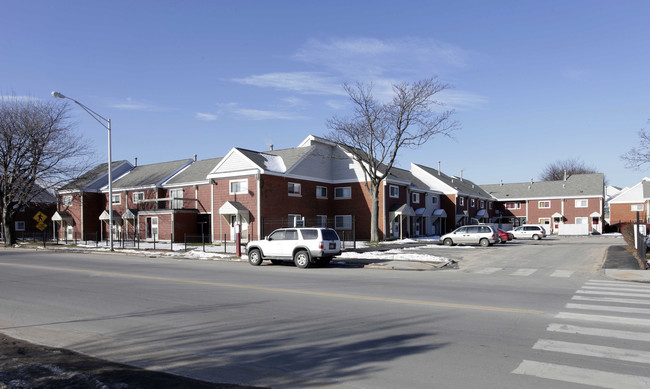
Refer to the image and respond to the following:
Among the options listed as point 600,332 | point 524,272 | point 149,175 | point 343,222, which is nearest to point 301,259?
point 524,272

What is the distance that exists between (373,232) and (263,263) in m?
16.3

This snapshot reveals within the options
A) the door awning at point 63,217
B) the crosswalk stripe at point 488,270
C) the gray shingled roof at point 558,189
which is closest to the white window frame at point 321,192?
the crosswalk stripe at point 488,270

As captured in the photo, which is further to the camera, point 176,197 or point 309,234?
point 176,197

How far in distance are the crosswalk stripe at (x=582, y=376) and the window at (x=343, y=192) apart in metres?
38.5

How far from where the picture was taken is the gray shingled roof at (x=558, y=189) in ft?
218

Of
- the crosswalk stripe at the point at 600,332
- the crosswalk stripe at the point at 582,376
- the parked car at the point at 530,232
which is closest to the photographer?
the crosswalk stripe at the point at 582,376

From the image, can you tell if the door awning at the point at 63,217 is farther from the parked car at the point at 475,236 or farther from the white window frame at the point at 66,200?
the parked car at the point at 475,236

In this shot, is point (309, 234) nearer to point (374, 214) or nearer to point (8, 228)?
point (374, 214)

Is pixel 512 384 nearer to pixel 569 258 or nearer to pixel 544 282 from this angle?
pixel 544 282

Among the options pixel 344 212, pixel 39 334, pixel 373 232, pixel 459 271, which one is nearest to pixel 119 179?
pixel 344 212

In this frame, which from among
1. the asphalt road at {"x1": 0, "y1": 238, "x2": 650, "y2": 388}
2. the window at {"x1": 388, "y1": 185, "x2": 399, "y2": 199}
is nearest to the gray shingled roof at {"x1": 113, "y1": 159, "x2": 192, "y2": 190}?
the window at {"x1": 388, "y1": 185, "x2": 399, "y2": 199}

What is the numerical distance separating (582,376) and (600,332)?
2701 millimetres

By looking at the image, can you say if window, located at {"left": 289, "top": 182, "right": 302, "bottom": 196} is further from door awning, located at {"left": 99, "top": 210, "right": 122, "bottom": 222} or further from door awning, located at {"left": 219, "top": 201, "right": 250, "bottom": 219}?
door awning, located at {"left": 99, "top": 210, "right": 122, "bottom": 222}

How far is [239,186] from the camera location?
3869cm
